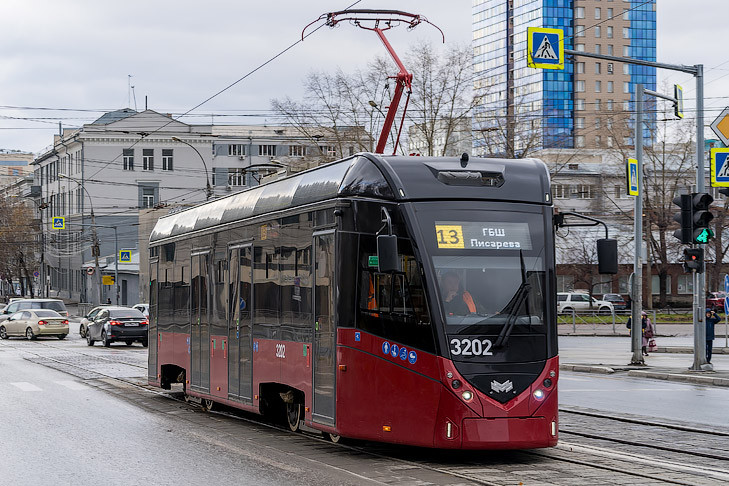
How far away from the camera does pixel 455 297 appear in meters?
10.1

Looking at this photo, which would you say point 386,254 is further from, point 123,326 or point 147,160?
point 147,160

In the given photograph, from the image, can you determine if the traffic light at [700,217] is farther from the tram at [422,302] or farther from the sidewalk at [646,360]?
the tram at [422,302]

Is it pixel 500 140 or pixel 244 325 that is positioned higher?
pixel 500 140

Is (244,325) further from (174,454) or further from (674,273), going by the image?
(674,273)

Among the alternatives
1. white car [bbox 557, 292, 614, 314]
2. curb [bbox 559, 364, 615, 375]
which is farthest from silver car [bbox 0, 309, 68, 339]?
white car [bbox 557, 292, 614, 314]

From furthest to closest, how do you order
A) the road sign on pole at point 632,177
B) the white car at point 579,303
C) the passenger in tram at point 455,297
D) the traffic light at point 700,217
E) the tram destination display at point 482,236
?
the white car at point 579,303, the road sign on pole at point 632,177, the traffic light at point 700,217, the tram destination display at point 482,236, the passenger in tram at point 455,297

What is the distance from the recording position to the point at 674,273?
74.7 meters

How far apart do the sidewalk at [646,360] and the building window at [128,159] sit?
49365 mm

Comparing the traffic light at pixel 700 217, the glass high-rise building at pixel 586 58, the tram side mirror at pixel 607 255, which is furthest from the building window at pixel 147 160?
the tram side mirror at pixel 607 255

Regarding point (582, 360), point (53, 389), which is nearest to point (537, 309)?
point (53, 389)

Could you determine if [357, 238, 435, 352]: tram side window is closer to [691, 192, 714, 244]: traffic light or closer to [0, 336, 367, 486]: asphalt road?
[0, 336, 367, 486]: asphalt road

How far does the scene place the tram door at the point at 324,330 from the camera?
435 inches

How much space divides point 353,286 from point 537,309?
6.19 ft

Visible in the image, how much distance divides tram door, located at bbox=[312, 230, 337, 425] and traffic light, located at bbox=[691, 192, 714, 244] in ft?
46.2
